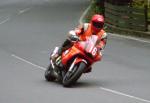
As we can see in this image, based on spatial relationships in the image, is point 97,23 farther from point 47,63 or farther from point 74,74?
point 47,63

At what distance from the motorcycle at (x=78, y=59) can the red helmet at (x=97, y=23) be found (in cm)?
17

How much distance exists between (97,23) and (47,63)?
627cm

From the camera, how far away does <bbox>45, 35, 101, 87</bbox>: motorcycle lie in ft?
52.2

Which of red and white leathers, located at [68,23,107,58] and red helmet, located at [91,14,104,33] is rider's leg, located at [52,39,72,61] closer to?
red and white leathers, located at [68,23,107,58]

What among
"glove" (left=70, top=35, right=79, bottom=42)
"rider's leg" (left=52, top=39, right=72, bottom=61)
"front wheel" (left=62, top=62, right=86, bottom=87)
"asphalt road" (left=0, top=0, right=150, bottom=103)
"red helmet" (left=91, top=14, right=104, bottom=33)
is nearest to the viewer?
"asphalt road" (left=0, top=0, right=150, bottom=103)

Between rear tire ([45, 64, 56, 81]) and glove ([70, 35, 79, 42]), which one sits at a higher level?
glove ([70, 35, 79, 42])

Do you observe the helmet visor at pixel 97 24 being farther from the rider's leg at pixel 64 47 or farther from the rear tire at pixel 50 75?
the rear tire at pixel 50 75

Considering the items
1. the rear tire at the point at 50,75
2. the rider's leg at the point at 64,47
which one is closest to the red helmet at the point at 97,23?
the rider's leg at the point at 64,47

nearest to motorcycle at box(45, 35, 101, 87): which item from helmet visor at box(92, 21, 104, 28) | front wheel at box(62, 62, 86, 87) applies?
front wheel at box(62, 62, 86, 87)

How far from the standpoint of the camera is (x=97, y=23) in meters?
16.1

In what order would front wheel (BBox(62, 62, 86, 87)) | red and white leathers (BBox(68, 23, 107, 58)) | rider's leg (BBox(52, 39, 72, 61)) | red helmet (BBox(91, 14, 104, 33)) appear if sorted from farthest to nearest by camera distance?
rider's leg (BBox(52, 39, 72, 61)) → red and white leathers (BBox(68, 23, 107, 58)) → red helmet (BBox(91, 14, 104, 33)) → front wheel (BBox(62, 62, 86, 87))

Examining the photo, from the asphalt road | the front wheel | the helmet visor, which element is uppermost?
the helmet visor

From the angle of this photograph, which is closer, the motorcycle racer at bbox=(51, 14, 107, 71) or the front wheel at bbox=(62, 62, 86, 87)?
the front wheel at bbox=(62, 62, 86, 87)

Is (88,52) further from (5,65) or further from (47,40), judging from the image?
(47,40)
